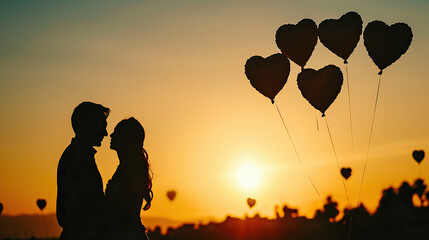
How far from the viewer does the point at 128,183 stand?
9.84m

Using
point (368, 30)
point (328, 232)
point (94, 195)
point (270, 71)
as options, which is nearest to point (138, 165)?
point (94, 195)

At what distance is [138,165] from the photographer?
9.96 metres

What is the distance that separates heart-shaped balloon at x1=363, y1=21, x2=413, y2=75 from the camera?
19906 millimetres

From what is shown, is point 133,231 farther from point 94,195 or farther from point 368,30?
point 368,30

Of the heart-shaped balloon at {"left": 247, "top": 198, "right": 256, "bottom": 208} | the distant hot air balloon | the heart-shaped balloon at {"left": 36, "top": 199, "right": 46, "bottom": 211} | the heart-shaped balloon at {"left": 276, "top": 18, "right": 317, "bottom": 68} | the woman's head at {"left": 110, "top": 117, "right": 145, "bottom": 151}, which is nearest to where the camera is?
the woman's head at {"left": 110, "top": 117, "right": 145, "bottom": 151}

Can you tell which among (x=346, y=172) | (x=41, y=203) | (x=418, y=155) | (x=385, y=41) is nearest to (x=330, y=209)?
Answer: (x=418, y=155)

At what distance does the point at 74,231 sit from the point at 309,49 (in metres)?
12.4

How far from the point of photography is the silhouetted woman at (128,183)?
9.73m

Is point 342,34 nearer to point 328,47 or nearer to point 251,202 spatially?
point 328,47

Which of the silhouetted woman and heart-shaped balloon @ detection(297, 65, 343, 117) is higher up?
heart-shaped balloon @ detection(297, 65, 343, 117)

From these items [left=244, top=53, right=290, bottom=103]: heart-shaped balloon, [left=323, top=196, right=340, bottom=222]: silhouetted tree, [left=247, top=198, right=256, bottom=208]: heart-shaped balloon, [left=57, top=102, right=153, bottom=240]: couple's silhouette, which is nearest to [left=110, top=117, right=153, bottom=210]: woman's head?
[left=57, top=102, right=153, bottom=240]: couple's silhouette

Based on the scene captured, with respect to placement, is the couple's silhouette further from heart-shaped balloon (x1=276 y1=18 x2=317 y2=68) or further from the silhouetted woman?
heart-shaped balloon (x1=276 y1=18 x2=317 y2=68)

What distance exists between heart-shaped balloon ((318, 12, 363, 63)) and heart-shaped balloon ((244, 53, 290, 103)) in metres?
1.44

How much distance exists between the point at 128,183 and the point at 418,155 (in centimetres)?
3945
